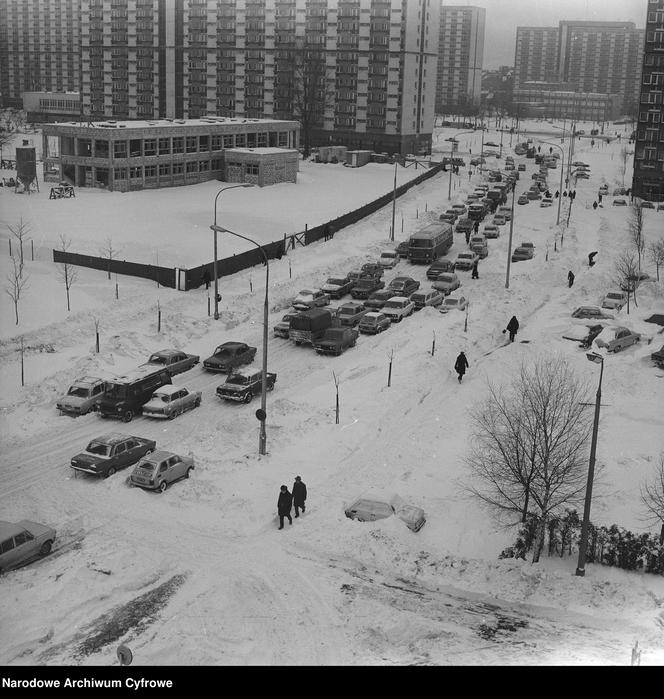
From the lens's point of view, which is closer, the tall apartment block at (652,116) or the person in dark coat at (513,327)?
the person in dark coat at (513,327)

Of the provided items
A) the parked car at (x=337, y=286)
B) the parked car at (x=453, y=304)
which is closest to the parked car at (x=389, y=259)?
the parked car at (x=337, y=286)

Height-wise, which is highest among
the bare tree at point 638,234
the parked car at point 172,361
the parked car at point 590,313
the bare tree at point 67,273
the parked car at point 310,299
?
the bare tree at point 638,234

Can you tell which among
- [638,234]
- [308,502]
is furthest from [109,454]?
[638,234]

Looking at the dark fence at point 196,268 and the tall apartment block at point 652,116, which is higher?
the tall apartment block at point 652,116

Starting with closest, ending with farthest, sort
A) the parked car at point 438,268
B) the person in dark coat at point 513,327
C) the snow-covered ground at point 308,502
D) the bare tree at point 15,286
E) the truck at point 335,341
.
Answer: the snow-covered ground at point 308,502 → the bare tree at point 15,286 → the truck at point 335,341 → the person in dark coat at point 513,327 → the parked car at point 438,268

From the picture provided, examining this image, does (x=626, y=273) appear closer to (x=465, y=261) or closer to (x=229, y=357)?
(x=465, y=261)

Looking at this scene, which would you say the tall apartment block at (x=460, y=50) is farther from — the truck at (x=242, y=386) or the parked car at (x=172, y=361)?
the truck at (x=242, y=386)

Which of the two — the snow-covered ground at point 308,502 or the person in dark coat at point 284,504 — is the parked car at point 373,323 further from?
the person in dark coat at point 284,504

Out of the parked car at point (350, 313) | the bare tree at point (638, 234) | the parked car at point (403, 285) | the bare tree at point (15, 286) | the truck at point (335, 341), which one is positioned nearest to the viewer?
the bare tree at point (15, 286)
